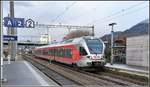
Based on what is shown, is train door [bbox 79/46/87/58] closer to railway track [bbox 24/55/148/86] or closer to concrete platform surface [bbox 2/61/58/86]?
railway track [bbox 24/55/148/86]

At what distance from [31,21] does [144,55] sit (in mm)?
14321

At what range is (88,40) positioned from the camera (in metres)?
29.4

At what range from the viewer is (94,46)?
95.4 ft

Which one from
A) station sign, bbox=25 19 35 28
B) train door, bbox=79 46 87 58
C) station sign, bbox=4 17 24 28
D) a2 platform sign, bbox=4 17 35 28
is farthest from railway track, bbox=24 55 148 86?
station sign, bbox=4 17 24 28

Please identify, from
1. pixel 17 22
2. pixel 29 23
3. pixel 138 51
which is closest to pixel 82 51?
pixel 29 23

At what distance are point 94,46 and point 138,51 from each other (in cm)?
807

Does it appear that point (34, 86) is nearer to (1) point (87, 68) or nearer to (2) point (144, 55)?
(1) point (87, 68)

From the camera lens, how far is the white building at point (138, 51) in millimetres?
34031

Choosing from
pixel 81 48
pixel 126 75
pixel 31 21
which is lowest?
pixel 126 75

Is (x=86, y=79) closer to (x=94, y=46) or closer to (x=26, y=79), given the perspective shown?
(x=26, y=79)

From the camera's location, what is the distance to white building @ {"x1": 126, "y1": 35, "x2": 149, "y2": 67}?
34.0m

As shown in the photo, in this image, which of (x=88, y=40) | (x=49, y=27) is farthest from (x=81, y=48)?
(x=49, y=27)

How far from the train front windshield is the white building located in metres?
6.18

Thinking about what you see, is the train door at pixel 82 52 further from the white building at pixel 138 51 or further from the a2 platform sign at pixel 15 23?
the white building at pixel 138 51
